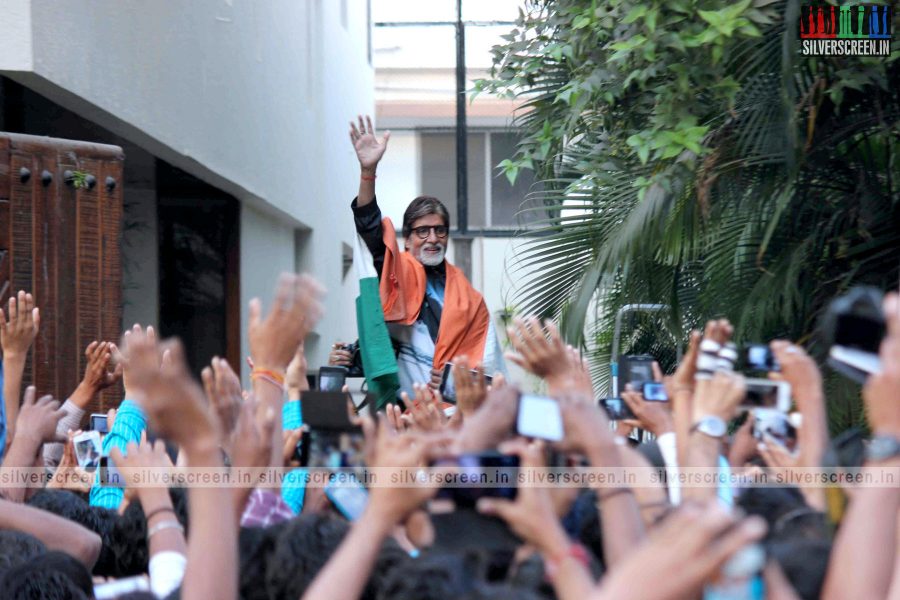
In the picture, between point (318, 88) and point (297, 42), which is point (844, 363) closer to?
point (297, 42)

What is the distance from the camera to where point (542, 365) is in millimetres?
2518

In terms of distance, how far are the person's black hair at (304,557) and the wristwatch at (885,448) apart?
0.82 m

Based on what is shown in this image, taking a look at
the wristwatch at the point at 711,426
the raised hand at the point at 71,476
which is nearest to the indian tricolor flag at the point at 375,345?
the raised hand at the point at 71,476

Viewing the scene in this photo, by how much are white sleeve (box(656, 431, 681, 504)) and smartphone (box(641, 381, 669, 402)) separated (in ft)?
0.34

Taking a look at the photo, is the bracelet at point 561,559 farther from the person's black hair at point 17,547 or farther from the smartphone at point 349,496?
the person's black hair at point 17,547

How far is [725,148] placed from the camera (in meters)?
5.26

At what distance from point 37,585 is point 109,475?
116cm

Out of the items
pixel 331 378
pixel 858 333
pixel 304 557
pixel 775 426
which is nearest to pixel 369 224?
pixel 331 378

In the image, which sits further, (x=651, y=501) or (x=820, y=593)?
(x=651, y=501)

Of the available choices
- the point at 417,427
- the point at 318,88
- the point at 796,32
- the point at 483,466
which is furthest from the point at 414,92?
the point at 483,466

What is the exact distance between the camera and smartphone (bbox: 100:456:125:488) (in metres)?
3.46

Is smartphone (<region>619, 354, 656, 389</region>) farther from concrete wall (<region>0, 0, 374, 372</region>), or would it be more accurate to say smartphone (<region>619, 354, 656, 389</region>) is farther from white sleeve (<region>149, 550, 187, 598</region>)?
concrete wall (<region>0, 0, 374, 372</region>)

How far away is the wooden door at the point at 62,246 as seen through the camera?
17.4 ft

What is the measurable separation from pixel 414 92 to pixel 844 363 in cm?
1872
